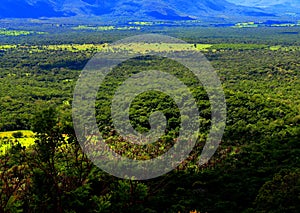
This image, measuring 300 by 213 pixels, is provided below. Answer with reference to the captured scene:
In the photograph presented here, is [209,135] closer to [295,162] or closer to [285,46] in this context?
[295,162]

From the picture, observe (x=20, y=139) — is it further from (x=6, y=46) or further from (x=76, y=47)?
(x=6, y=46)

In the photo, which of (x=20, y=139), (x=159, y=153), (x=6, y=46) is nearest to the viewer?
(x=159, y=153)

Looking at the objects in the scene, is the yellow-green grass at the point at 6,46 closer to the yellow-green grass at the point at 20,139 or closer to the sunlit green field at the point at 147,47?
the sunlit green field at the point at 147,47

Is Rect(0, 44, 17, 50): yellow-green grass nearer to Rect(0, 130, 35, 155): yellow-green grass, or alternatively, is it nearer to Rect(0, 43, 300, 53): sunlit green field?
Rect(0, 43, 300, 53): sunlit green field

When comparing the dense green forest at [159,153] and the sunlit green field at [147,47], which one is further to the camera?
the sunlit green field at [147,47]

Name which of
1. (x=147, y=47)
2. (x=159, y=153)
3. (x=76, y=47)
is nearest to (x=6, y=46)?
(x=76, y=47)

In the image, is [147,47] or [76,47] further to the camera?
[76,47]

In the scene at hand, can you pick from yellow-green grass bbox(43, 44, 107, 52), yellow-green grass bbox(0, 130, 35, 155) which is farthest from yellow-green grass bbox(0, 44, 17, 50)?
yellow-green grass bbox(0, 130, 35, 155)

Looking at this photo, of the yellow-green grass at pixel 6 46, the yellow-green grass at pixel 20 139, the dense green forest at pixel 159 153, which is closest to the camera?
the dense green forest at pixel 159 153

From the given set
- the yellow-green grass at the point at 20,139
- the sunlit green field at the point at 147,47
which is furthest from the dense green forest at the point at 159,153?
the sunlit green field at the point at 147,47
